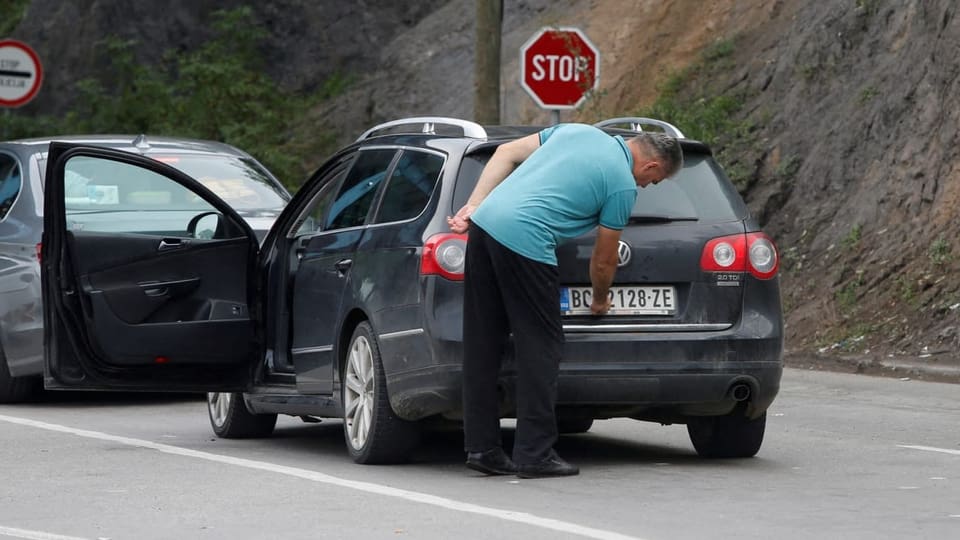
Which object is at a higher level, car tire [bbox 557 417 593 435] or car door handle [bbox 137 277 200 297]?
car door handle [bbox 137 277 200 297]

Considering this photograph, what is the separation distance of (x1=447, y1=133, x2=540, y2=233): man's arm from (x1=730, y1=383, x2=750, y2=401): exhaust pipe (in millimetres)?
1412

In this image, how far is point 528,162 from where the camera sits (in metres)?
8.55

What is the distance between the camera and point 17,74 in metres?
22.6

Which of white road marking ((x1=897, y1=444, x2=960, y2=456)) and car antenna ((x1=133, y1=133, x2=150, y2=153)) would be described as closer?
white road marking ((x1=897, y1=444, x2=960, y2=456))

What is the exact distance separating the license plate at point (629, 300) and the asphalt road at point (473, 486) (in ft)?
2.41

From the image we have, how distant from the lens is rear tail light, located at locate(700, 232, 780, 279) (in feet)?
29.0

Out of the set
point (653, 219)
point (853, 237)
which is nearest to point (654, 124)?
point (653, 219)

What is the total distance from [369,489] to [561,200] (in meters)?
1.48

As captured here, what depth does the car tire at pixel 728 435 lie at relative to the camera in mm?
9367

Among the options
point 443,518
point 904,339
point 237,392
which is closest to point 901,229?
A: point 904,339

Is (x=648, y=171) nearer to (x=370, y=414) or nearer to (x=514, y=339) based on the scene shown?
(x=514, y=339)

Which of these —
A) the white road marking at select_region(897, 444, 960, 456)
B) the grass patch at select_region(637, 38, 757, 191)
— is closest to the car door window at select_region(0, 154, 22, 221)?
the white road marking at select_region(897, 444, 960, 456)

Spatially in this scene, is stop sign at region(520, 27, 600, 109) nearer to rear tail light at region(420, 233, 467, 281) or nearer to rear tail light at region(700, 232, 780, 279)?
rear tail light at region(700, 232, 780, 279)

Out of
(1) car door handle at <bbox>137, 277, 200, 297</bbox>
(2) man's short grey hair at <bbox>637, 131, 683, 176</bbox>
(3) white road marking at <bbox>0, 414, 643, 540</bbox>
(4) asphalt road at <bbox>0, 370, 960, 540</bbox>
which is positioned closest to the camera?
(3) white road marking at <bbox>0, 414, 643, 540</bbox>
